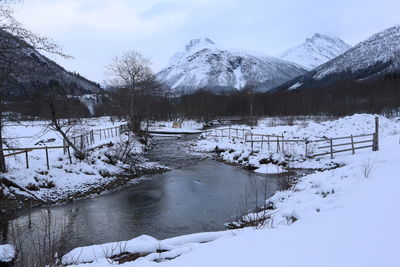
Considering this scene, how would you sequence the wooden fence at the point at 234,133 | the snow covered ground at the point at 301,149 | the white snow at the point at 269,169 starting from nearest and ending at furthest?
1. the white snow at the point at 269,169
2. the snow covered ground at the point at 301,149
3. the wooden fence at the point at 234,133

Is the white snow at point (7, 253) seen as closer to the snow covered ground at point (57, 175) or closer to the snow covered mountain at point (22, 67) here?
the snow covered ground at point (57, 175)

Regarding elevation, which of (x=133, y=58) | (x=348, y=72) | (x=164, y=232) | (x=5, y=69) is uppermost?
(x=348, y=72)

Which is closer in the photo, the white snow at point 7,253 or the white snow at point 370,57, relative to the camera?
the white snow at point 7,253

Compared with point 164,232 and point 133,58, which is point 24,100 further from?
point 133,58

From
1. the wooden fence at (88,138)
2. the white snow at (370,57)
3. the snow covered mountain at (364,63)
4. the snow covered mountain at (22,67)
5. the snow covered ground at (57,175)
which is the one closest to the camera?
the snow covered mountain at (22,67)

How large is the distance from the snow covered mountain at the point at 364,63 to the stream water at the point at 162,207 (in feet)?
455

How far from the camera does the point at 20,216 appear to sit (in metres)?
12.7

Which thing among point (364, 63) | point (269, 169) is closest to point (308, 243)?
point (269, 169)

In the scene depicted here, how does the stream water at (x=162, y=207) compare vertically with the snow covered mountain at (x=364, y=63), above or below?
below

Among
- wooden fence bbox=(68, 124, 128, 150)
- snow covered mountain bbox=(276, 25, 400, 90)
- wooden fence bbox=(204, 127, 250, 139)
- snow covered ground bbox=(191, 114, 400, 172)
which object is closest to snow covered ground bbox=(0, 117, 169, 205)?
wooden fence bbox=(68, 124, 128, 150)

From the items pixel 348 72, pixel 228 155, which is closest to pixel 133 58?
pixel 228 155

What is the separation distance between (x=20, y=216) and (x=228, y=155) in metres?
17.2

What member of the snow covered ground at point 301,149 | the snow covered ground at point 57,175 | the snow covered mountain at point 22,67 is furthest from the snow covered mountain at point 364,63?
the snow covered mountain at point 22,67

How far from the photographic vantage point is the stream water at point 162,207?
10945 mm
